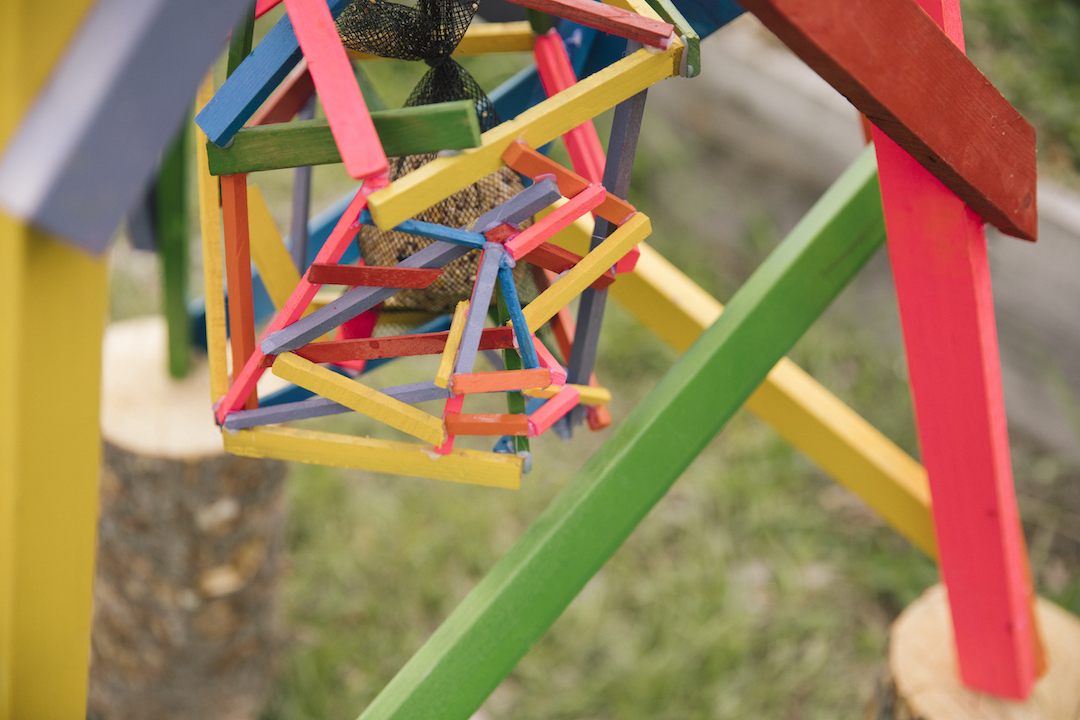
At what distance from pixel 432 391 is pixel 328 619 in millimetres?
1169

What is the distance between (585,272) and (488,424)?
0.13 m

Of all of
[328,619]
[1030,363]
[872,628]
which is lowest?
[328,619]

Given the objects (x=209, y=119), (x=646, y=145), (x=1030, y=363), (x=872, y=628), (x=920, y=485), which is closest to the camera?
(x=209, y=119)

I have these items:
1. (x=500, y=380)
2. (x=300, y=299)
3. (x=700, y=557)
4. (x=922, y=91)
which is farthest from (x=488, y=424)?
(x=700, y=557)

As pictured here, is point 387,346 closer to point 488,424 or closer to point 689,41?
point 488,424

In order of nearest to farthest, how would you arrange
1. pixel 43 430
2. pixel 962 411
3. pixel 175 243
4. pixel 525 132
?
pixel 43 430, pixel 525 132, pixel 962 411, pixel 175 243

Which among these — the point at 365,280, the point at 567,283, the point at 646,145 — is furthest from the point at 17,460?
the point at 646,145

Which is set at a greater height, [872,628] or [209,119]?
[209,119]

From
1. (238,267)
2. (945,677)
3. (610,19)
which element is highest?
(610,19)

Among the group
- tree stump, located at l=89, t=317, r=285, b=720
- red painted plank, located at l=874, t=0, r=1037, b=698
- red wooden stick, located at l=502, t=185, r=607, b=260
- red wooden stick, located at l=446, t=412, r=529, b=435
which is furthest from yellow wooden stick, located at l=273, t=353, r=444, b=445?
tree stump, located at l=89, t=317, r=285, b=720

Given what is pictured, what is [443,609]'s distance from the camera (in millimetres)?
1643

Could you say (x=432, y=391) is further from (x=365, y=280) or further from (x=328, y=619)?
(x=328, y=619)

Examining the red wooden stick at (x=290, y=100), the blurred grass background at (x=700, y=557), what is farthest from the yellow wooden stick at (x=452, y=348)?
the blurred grass background at (x=700, y=557)

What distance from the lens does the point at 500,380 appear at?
58 centimetres
